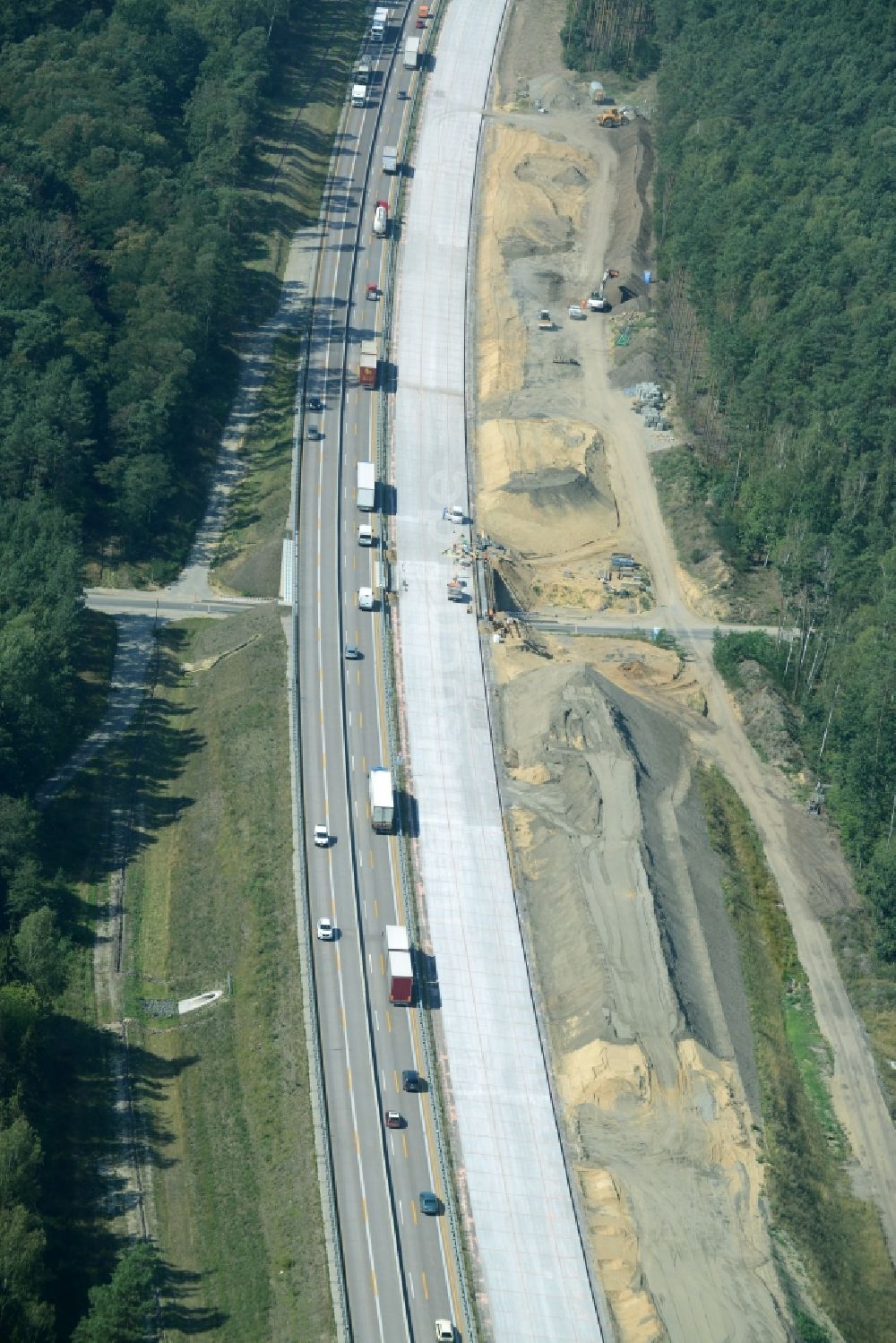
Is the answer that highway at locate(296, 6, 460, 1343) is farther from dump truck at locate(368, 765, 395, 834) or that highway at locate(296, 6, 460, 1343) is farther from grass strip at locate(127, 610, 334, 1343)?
grass strip at locate(127, 610, 334, 1343)

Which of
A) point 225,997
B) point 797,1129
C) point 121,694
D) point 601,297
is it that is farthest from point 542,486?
point 797,1129

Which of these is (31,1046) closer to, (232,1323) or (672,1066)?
(232,1323)

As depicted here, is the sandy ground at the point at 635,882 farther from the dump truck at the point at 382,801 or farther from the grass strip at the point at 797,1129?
the dump truck at the point at 382,801

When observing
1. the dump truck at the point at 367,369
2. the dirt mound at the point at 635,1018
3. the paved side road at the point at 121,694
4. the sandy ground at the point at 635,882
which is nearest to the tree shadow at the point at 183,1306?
the dirt mound at the point at 635,1018

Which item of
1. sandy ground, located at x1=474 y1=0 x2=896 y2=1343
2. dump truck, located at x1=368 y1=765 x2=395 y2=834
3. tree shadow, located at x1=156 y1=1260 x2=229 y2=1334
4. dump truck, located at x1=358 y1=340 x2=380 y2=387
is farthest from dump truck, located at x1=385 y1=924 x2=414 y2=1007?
dump truck, located at x1=358 y1=340 x2=380 y2=387

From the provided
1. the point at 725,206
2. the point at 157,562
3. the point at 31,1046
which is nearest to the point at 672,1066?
the point at 31,1046
